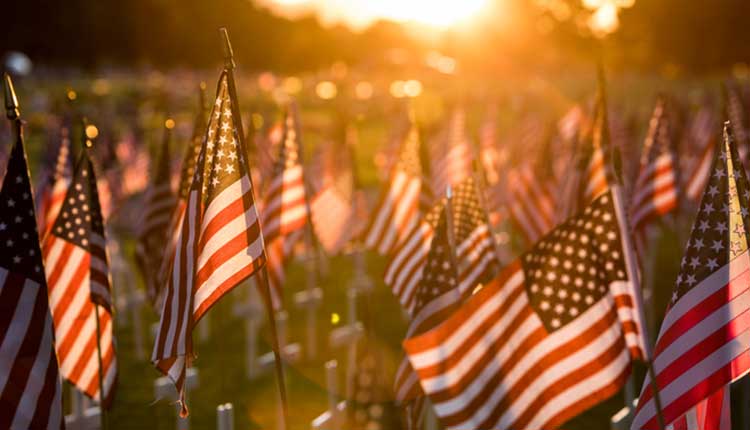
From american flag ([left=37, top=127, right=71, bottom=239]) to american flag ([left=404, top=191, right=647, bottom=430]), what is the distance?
18.1ft

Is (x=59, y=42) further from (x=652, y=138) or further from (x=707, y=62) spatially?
(x=652, y=138)

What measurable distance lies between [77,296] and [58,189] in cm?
281

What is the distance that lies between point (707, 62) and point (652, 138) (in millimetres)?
50395

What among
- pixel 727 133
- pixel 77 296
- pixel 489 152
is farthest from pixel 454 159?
pixel 727 133

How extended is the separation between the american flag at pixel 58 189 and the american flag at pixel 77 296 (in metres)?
1.77

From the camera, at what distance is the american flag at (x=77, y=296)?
7.95m

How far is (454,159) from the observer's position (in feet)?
50.5

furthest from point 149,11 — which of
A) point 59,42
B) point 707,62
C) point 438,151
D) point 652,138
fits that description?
point 652,138

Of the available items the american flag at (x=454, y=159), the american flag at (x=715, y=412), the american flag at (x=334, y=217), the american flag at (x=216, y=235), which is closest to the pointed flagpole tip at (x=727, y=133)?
the american flag at (x=715, y=412)

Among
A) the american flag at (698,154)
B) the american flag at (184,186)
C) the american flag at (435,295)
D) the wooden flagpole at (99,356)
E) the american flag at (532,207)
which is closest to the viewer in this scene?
the american flag at (435,295)

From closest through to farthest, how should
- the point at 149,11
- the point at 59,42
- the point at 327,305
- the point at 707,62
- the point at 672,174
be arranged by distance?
1. the point at 672,174
2. the point at 327,305
3. the point at 707,62
4. the point at 59,42
5. the point at 149,11

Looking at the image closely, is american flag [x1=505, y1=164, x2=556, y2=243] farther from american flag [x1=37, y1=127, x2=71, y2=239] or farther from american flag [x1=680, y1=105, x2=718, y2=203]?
american flag [x1=37, y1=127, x2=71, y2=239]

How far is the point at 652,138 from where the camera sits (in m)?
11.5

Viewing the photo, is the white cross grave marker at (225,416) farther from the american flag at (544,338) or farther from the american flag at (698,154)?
the american flag at (698,154)
